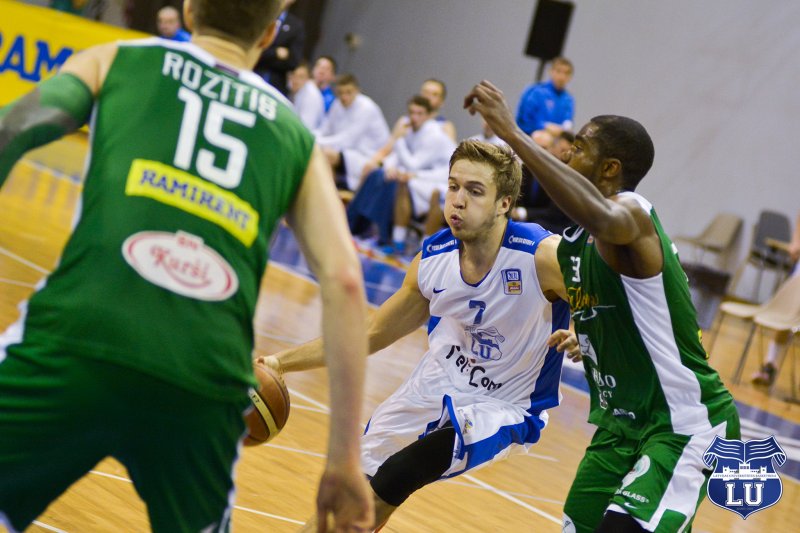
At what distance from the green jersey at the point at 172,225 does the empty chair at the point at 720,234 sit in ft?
47.2

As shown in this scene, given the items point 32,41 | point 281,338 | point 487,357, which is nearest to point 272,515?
point 487,357

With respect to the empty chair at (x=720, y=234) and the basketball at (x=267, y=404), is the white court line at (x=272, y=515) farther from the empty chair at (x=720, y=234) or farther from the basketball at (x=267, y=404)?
the empty chair at (x=720, y=234)

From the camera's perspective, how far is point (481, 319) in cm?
383

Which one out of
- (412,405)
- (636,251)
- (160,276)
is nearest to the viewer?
(160,276)

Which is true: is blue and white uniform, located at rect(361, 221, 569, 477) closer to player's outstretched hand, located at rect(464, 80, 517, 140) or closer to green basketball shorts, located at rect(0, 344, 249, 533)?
player's outstretched hand, located at rect(464, 80, 517, 140)

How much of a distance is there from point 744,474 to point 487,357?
1.05 meters

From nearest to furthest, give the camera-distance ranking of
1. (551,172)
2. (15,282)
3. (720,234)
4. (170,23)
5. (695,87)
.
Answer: (551,172) → (15,282) → (720,234) → (695,87) → (170,23)

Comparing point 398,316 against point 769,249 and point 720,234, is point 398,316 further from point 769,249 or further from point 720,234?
point 720,234

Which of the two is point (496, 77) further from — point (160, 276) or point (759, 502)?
point (160, 276)

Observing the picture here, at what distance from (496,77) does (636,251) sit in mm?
16695

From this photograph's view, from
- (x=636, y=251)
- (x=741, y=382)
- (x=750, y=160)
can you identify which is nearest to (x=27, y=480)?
(x=636, y=251)

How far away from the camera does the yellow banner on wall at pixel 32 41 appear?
1577cm

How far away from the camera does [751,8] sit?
1611cm

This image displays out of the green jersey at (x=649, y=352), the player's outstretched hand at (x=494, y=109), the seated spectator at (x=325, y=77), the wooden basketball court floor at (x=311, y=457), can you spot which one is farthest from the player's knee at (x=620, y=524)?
the seated spectator at (x=325, y=77)
